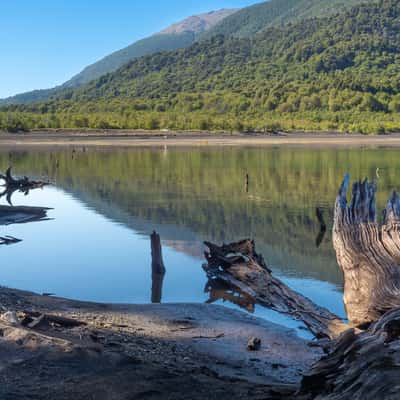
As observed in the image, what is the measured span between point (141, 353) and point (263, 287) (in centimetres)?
393

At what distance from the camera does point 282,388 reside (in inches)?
232

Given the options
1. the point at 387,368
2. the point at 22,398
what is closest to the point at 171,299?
the point at 22,398

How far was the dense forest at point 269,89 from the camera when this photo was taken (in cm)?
8838

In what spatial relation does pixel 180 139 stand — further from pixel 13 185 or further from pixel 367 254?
pixel 367 254

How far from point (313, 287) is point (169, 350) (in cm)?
506

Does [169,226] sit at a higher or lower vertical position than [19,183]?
lower

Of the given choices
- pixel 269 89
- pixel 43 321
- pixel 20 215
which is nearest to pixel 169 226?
pixel 20 215

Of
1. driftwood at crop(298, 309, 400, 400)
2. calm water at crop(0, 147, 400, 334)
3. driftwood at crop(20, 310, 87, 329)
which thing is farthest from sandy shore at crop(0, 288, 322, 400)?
calm water at crop(0, 147, 400, 334)

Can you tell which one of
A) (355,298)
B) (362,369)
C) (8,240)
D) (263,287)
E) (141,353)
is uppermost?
(362,369)

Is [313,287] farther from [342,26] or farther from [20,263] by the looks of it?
[342,26]

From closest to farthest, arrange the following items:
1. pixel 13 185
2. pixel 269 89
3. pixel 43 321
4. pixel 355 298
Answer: pixel 43 321, pixel 355 298, pixel 13 185, pixel 269 89

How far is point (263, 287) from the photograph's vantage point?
10742mm

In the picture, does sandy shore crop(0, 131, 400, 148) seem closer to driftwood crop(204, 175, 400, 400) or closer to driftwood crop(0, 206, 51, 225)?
driftwood crop(0, 206, 51, 225)

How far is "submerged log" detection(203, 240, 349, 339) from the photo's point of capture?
8.88 m
